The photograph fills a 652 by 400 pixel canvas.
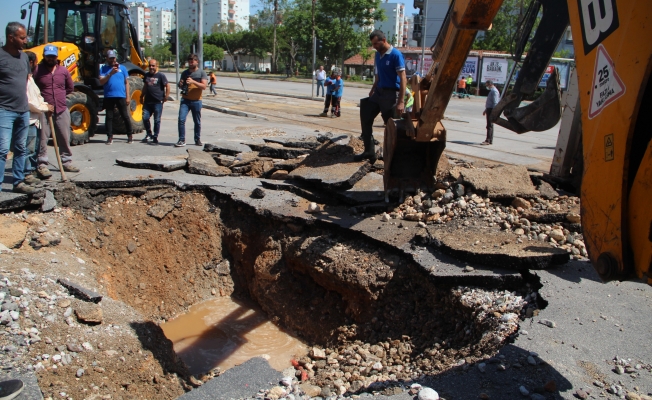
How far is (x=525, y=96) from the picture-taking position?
5.20 metres

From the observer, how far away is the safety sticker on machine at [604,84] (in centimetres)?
248

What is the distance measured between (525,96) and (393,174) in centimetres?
178

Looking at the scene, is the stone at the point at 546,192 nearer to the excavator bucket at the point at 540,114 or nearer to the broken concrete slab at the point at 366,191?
the excavator bucket at the point at 540,114

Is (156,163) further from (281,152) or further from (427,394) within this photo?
(427,394)

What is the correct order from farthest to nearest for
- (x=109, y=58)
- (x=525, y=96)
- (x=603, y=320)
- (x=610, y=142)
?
(x=109, y=58)
(x=525, y=96)
(x=603, y=320)
(x=610, y=142)

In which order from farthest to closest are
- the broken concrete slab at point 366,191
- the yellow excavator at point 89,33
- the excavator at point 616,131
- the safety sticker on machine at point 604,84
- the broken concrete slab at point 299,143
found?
the yellow excavator at point 89,33
the broken concrete slab at point 299,143
the broken concrete slab at point 366,191
the safety sticker on machine at point 604,84
the excavator at point 616,131

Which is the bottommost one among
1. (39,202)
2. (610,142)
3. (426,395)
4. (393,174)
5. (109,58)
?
(426,395)

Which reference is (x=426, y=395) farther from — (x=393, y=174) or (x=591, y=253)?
(x=393, y=174)

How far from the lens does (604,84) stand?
2.58m

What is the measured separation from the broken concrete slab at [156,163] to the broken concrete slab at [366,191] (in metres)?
2.77

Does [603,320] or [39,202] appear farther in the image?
[39,202]

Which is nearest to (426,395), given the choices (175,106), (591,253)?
(591,253)

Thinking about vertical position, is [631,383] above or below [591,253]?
below

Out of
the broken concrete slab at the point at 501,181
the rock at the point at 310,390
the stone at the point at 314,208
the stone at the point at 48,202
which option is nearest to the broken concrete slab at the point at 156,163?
the stone at the point at 48,202
